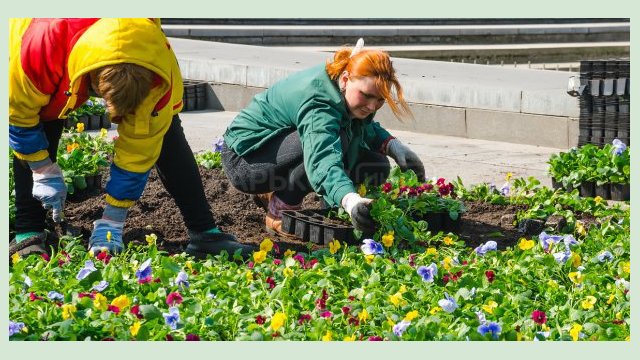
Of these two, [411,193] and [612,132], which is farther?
[612,132]

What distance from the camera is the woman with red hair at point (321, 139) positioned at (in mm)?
4406

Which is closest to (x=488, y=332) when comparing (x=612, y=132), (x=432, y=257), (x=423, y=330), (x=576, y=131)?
(x=423, y=330)

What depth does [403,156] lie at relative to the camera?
5.03 meters

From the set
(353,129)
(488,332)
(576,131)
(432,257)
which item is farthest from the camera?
(576,131)

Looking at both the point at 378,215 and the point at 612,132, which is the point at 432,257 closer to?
the point at 378,215

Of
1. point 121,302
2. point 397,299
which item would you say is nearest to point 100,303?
point 121,302

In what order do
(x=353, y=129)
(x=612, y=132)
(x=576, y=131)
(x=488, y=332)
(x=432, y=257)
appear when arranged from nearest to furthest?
1. (x=488, y=332)
2. (x=432, y=257)
3. (x=353, y=129)
4. (x=612, y=132)
5. (x=576, y=131)

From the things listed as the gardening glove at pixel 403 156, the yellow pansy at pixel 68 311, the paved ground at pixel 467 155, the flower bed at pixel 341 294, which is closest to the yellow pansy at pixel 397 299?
the flower bed at pixel 341 294

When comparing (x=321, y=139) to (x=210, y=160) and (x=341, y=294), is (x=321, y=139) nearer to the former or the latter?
(x=341, y=294)

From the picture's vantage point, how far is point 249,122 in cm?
502

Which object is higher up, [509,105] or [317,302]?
[509,105]

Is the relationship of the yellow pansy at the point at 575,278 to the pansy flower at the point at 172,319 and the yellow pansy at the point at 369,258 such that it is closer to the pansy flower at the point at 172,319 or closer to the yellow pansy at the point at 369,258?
the yellow pansy at the point at 369,258

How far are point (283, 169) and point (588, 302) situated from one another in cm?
169

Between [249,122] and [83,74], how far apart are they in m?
1.25
